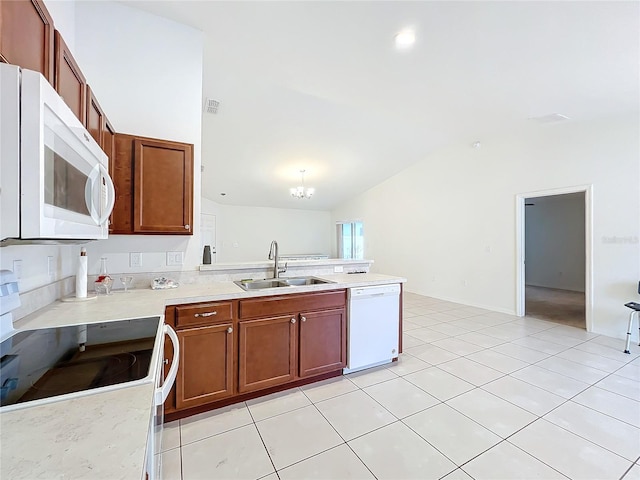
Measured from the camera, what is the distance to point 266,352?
2.22 m

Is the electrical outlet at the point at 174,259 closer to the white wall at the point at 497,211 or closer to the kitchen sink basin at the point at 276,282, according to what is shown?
the kitchen sink basin at the point at 276,282

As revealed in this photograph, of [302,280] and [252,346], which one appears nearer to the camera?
[252,346]

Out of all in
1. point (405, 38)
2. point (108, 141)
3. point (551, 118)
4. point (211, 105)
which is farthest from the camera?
point (211, 105)

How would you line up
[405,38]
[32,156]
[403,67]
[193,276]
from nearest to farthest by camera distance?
[32,156], [405,38], [193,276], [403,67]

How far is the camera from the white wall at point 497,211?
3619 mm

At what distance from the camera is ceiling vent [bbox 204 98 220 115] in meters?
3.88

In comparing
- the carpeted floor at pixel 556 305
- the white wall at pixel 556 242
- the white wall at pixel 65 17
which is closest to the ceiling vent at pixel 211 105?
the white wall at pixel 65 17

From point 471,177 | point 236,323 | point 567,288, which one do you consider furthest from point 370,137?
point 567,288

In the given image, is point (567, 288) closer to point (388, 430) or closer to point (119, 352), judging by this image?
point (388, 430)

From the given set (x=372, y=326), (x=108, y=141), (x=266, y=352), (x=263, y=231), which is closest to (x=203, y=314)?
(x=266, y=352)

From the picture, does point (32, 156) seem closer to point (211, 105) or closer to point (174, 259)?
point (174, 259)

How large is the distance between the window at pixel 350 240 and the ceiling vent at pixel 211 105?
18.1 ft

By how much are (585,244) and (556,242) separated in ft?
11.7

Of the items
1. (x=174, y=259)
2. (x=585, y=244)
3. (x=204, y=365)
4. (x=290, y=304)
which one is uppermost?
(x=585, y=244)
